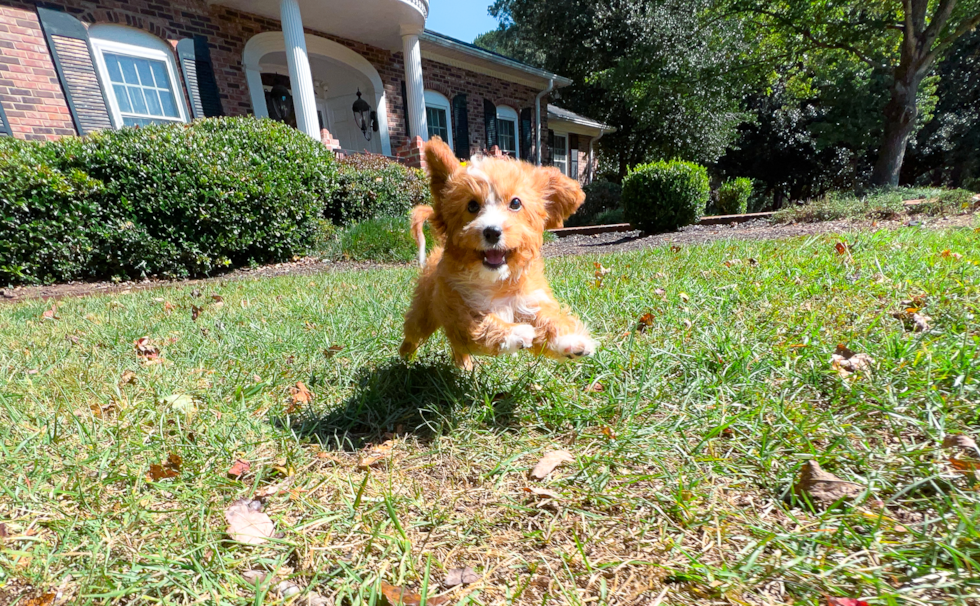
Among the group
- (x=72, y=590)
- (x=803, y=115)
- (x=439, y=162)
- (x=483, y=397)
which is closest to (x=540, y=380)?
(x=483, y=397)

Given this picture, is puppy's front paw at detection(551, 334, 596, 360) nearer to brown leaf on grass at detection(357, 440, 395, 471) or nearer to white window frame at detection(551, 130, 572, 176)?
brown leaf on grass at detection(357, 440, 395, 471)

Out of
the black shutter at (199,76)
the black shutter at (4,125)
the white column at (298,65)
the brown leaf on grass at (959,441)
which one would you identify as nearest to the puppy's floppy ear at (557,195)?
the brown leaf on grass at (959,441)

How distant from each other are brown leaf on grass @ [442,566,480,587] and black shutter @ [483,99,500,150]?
16851 mm

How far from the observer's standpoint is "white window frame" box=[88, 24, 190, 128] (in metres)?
8.56

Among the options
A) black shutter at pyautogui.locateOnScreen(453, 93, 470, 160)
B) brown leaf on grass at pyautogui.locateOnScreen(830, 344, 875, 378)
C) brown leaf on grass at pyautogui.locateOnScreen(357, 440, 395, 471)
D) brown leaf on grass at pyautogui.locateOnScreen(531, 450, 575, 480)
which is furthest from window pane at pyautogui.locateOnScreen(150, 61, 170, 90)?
brown leaf on grass at pyautogui.locateOnScreen(830, 344, 875, 378)

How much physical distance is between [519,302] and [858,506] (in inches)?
59.7

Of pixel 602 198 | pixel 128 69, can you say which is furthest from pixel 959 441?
pixel 602 198

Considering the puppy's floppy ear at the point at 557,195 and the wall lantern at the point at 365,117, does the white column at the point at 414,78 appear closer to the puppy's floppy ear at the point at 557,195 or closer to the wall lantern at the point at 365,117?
the wall lantern at the point at 365,117

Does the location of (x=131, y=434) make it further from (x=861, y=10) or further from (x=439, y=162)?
(x=861, y=10)

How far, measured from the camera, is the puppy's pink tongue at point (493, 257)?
2.09m

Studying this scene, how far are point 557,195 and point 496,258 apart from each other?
75 centimetres

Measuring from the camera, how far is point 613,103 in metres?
21.4

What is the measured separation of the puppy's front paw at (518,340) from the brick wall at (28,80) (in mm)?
10835

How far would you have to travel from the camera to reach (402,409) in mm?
2283
